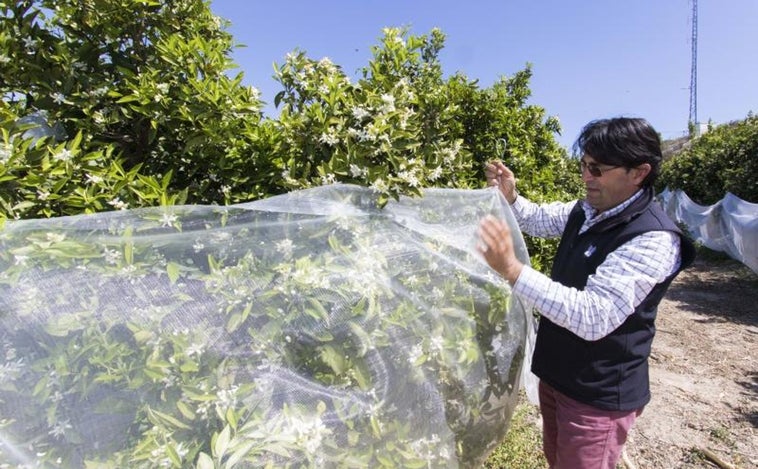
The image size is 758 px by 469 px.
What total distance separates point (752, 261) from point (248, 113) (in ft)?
25.3

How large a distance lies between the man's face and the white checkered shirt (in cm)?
19

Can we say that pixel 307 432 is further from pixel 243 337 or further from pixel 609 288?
pixel 609 288

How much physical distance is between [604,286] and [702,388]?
11.0 ft

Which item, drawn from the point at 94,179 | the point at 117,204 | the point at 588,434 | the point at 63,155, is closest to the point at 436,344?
the point at 588,434

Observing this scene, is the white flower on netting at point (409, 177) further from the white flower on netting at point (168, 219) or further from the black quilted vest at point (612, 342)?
the white flower on netting at point (168, 219)

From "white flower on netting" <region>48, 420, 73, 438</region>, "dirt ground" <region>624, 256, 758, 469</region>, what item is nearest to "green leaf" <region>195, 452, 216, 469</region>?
"white flower on netting" <region>48, 420, 73, 438</region>

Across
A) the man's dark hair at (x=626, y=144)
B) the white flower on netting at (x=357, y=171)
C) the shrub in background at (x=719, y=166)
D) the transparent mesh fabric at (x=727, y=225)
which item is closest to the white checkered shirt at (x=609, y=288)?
the man's dark hair at (x=626, y=144)

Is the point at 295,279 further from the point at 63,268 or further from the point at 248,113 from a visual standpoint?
the point at 248,113

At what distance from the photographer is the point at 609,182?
1.72 meters

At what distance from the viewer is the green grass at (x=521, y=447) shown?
A: 287cm

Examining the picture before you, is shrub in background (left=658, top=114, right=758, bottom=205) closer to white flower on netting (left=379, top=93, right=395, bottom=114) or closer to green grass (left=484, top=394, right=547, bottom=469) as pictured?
green grass (left=484, top=394, right=547, bottom=469)

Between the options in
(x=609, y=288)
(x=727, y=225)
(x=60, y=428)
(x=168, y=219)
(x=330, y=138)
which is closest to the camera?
(x=60, y=428)

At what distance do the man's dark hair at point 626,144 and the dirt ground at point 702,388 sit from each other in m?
2.12

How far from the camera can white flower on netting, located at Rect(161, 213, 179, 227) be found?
1.45m
